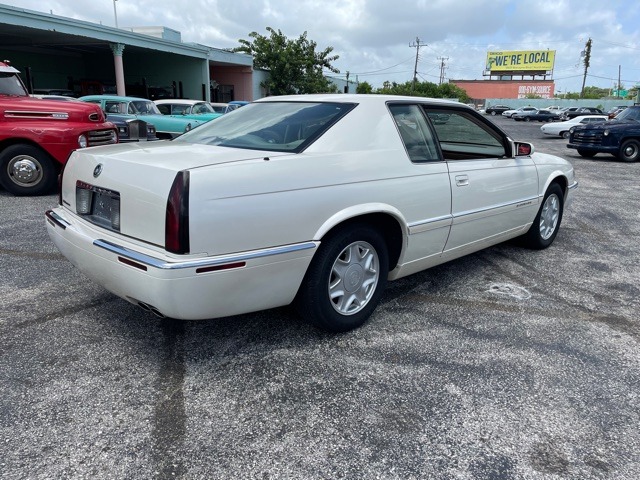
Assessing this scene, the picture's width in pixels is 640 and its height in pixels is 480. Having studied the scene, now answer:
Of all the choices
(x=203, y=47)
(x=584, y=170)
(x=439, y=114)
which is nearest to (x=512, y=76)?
(x=203, y=47)

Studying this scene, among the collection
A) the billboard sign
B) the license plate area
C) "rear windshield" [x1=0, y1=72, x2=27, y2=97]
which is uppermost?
the billboard sign

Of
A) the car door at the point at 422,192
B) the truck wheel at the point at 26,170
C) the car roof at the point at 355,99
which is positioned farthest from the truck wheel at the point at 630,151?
the truck wheel at the point at 26,170

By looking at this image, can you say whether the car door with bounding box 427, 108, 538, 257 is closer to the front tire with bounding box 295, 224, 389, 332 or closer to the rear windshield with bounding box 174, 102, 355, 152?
the front tire with bounding box 295, 224, 389, 332

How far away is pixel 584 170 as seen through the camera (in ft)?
42.9

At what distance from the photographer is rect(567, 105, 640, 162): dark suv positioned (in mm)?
14797

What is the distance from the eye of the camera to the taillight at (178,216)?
2445 millimetres

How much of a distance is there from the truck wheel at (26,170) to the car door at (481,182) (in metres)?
6.13

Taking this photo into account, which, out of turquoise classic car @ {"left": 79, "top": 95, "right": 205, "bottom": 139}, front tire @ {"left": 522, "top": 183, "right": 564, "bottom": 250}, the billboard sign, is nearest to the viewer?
front tire @ {"left": 522, "top": 183, "right": 564, "bottom": 250}

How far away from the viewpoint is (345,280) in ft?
10.5

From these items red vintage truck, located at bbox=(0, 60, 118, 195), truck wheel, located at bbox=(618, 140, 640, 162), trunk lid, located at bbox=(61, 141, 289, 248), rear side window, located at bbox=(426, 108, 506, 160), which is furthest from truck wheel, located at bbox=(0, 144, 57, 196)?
truck wheel, located at bbox=(618, 140, 640, 162)

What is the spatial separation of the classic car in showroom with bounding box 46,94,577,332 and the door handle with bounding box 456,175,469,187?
0.01m

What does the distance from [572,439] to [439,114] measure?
2584mm

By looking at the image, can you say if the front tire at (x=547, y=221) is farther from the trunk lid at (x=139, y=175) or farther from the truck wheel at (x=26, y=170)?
the truck wheel at (x=26, y=170)

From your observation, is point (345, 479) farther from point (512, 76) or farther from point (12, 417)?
point (512, 76)
